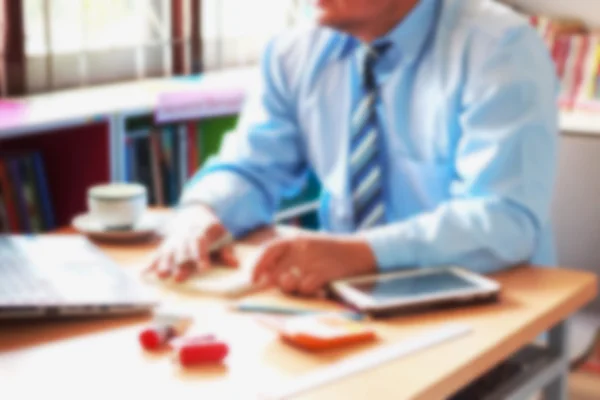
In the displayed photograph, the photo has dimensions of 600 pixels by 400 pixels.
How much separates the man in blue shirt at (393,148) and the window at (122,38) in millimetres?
952

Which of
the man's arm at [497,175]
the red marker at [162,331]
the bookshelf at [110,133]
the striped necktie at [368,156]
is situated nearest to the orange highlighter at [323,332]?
the red marker at [162,331]

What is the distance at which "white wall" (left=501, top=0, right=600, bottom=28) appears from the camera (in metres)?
3.52

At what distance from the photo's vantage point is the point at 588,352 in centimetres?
233

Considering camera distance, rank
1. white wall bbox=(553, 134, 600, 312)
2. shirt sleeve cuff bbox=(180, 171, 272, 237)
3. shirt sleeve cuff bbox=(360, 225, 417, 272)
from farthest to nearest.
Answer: white wall bbox=(553, 134, 600, 312)
shirt sleeve cuff bbox=(180, 171, 272, 237)
shirt sleeve cuff bbox=(360, 225, 417, 272)

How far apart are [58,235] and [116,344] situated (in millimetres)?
473

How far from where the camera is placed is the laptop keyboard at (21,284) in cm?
117

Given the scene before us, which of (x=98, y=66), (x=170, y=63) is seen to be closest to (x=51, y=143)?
(x=98, y=66)

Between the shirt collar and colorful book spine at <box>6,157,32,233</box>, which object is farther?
colorful book spine at <box>6,157,32,233</box>

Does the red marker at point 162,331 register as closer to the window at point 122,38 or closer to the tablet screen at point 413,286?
the tablet screen at point 413,286

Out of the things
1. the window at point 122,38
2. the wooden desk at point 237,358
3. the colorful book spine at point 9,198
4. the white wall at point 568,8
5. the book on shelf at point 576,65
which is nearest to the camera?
the wooden desk at point 237,358

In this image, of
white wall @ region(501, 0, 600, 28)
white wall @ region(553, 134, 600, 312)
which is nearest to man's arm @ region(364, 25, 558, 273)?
white wall @ region(553, 134, 600, 312)

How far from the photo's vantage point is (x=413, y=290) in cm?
129

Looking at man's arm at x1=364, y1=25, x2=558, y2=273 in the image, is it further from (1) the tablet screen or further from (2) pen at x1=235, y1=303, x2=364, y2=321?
(2) pen at x1=235, y1=303, x2=364, y2=321

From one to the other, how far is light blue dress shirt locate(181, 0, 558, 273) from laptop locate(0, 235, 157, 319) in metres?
0.33
